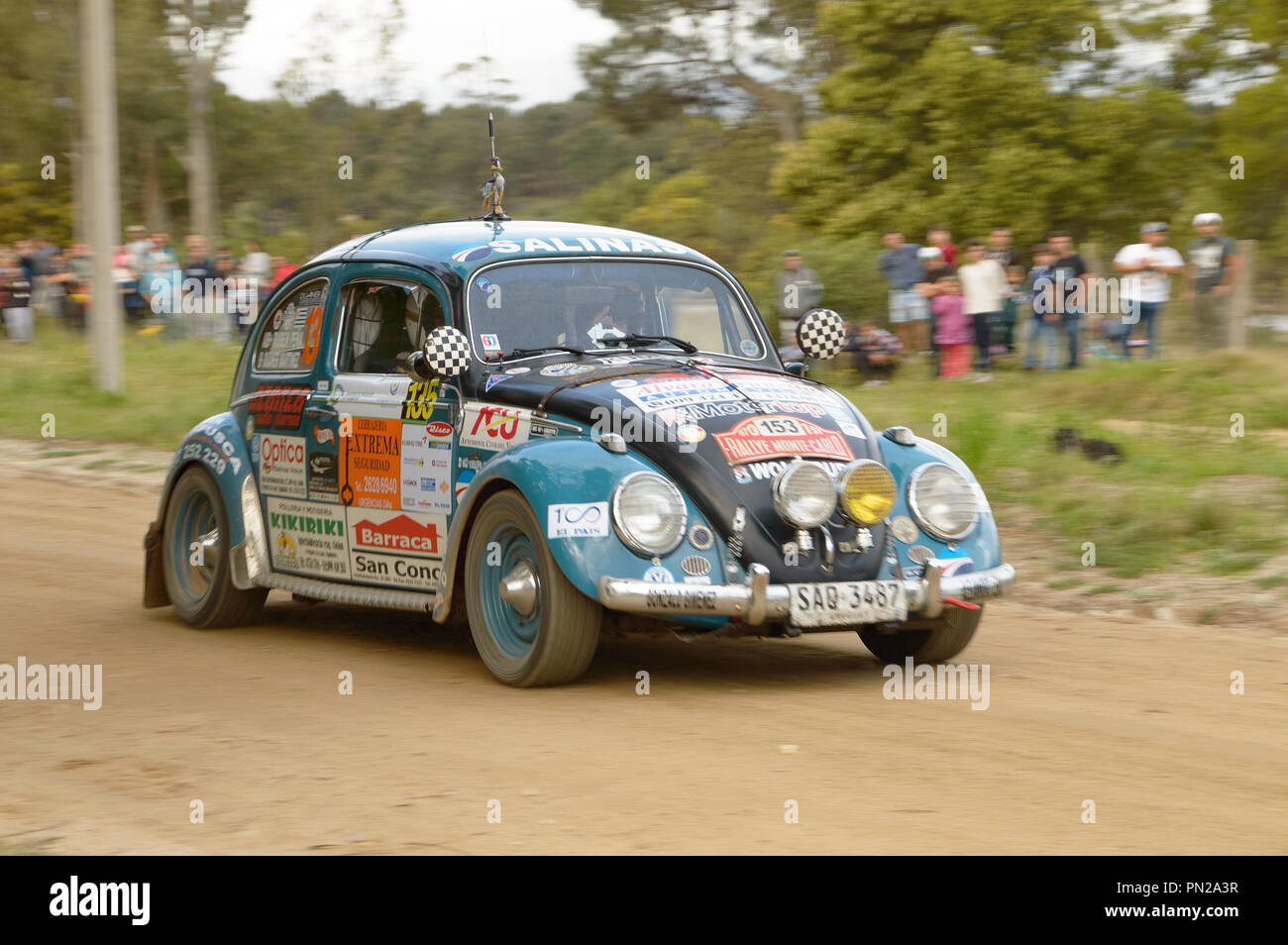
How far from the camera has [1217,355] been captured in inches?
681

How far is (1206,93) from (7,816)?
26.5 metres

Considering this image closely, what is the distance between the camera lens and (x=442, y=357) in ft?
24.9

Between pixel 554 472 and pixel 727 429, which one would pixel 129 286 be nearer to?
pixel 554 472

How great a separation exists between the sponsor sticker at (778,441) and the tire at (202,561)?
3.25 m

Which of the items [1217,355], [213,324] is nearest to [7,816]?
[1217,355]

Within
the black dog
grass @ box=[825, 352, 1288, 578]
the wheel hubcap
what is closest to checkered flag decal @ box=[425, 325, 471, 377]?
the wheel hubcap

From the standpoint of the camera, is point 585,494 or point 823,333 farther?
point 823,333

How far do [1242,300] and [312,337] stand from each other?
489 inches

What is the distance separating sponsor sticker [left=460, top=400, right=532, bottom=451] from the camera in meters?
7.42

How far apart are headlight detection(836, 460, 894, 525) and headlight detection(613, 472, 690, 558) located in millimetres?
651

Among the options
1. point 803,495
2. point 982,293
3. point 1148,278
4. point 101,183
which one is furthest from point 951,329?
point 803,495

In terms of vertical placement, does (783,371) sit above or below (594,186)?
below

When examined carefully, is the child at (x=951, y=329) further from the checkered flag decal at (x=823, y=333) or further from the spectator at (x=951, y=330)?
the checkered flag decal at (x=823, y=333)
